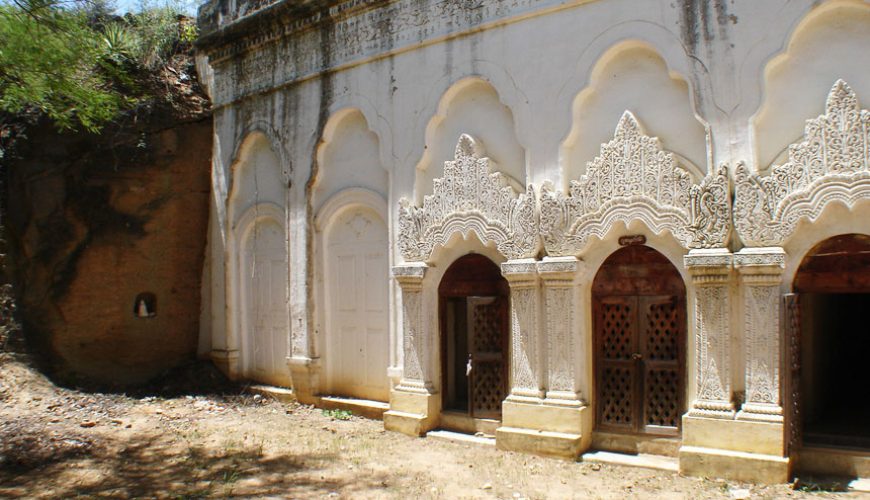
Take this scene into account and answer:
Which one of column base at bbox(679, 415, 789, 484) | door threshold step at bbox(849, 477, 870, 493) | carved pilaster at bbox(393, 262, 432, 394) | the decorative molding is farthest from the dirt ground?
the decorative molding

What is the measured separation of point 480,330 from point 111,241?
5.89m

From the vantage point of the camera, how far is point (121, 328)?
1053 cm

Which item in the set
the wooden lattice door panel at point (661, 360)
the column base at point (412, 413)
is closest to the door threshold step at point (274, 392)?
the column base at point (412, 413)

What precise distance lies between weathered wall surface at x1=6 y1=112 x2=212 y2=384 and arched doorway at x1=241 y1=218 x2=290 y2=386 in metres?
1.03

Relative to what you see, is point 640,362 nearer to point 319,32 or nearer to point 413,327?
point 413,327

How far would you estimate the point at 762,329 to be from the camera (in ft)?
19.9

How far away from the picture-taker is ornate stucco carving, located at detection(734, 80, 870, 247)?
18.8 feet

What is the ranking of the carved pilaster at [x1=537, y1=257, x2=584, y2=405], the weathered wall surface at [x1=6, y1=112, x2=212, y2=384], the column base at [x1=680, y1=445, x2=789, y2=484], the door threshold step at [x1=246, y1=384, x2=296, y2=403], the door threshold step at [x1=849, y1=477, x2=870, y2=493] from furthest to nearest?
the weathered wall surface at [x1=6, y1=112, x2=212, y2=384]
the door threshold step at [x1=246, y1=384, x2=296, y2=403]
the carved pilaster at [x1=537, y1=257, x2=584, y2=405]
the column base at [x1=680, y1=445, x2=789, y2=484]
the door threshold step at [x1=849, y1=477, x2=870, y2=493]

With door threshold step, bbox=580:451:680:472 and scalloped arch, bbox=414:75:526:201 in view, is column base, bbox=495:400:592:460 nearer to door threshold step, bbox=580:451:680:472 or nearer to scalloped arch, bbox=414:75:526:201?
door threshold step, bbox=580:451:680:472

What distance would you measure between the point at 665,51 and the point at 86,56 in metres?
6.62

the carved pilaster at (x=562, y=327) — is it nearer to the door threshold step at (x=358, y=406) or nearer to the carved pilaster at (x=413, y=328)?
the carved pilaster at (x=413, y=328)

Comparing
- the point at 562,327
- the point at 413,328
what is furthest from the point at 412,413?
the point at 562,327

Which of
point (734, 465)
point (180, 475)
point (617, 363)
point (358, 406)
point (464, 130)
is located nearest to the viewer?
point (734, 465)

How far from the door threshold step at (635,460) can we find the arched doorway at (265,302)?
4814mm
